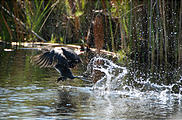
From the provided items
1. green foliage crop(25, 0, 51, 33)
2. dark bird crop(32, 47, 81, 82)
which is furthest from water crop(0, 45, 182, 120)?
green foliage crop(25, 0, 51, 33)

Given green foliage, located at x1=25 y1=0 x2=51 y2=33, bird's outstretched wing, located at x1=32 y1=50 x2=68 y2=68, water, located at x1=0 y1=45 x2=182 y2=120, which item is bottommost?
water, located at x1=0 y1=45 x2=182 y2=120

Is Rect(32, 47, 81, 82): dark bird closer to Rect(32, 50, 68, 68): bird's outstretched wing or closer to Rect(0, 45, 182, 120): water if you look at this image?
Rect(32, 50, 68, 68): bird's outstretched wing

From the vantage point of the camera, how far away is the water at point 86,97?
4.93 metres

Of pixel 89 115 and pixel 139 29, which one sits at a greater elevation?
pixel 139 29

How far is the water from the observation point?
4.93 metres

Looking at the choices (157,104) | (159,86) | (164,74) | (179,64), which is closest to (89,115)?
(157,104)

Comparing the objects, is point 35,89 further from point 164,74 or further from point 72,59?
point 164,74

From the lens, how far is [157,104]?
567 cm

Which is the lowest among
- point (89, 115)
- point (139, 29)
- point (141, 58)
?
point (89, 115)

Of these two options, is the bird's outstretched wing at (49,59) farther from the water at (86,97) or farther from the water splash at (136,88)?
the water splash at (136,88)

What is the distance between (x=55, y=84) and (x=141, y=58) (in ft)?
9.56

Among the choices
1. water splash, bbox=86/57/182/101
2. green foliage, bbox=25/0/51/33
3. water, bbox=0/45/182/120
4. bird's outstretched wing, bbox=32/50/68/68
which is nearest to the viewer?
water, bbox=0/45/182/120

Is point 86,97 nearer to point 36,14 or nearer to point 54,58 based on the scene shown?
point 54,58

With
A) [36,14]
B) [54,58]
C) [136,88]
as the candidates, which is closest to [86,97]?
[54,58]
